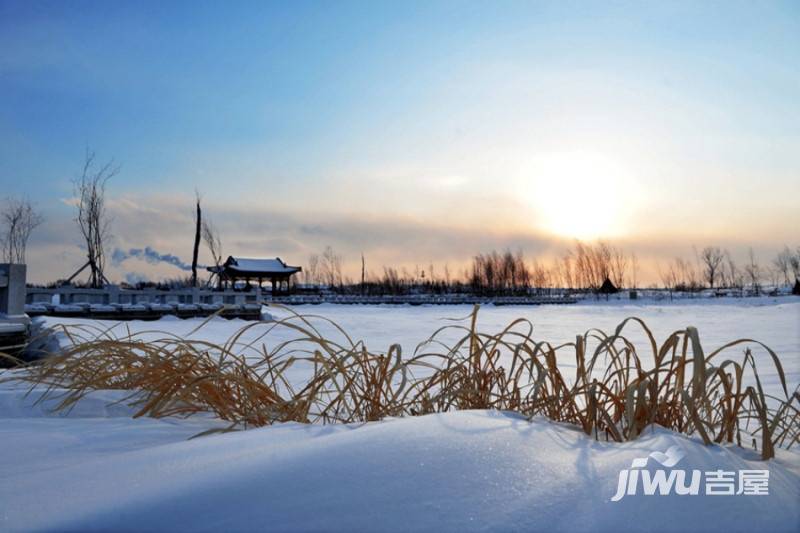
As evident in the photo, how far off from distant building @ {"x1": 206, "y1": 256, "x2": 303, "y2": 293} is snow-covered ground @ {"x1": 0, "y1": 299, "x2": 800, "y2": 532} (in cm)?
2519

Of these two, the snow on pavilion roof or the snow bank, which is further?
the snow on pavilion roof

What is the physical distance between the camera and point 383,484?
0.67 meters

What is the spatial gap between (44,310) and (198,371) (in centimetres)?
953

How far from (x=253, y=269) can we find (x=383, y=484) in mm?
26559

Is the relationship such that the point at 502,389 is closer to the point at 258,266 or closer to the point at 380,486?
the point at 380,486

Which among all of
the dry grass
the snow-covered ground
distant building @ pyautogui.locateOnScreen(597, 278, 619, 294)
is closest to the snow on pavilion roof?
distant building @ pyautogui.locateOnScreen(597, 278, 619, 294)

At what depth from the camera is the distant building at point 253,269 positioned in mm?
25984

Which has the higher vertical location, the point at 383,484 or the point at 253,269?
the point at 253,269

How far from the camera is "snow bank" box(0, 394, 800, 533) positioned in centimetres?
60

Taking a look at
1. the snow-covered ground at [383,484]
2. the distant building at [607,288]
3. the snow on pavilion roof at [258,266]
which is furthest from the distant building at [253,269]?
the snow-covered ground at [383,484]

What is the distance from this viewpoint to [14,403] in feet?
5.03

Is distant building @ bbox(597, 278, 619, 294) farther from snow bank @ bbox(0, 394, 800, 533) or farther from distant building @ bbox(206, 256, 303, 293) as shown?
snow bank @ bbox(0, 394, 800, 533)

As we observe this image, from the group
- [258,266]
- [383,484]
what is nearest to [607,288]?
[258,266]

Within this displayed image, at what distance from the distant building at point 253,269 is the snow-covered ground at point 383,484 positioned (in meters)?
25.2
